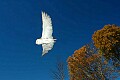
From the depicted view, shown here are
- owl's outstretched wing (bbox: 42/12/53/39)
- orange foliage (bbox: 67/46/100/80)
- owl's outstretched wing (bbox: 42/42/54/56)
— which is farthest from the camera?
orange foliage (bbox: 67/46/100/80)

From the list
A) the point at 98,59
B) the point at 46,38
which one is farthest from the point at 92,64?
the point at 46,38

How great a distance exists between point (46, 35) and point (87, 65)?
17876mm

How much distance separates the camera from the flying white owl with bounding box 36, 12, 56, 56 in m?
23.0

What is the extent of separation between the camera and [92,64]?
40.9 metres

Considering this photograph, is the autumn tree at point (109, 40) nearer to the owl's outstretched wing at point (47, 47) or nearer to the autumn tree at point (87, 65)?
the autumn tree at point (87, 65)

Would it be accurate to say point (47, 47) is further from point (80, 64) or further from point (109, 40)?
point (80, 64)

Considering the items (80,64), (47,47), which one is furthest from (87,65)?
(47,47)

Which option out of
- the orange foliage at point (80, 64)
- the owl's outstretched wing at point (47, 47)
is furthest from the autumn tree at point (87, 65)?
the owl's outstretched wing at point (47, 47)

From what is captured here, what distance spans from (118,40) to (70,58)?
8.31 m

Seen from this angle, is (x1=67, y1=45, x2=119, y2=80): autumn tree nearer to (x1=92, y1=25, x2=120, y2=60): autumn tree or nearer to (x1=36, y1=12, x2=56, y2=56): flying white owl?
(x1=92, y1=25, x2=120, y2=60): autumn tree

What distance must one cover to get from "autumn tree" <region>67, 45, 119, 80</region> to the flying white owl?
15.9 m

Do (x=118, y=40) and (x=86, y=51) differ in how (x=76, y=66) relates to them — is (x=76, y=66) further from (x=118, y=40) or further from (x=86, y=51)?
(x=118, y=40)

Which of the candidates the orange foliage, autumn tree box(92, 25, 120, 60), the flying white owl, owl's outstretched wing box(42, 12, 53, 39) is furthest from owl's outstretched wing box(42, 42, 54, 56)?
the orange foliage

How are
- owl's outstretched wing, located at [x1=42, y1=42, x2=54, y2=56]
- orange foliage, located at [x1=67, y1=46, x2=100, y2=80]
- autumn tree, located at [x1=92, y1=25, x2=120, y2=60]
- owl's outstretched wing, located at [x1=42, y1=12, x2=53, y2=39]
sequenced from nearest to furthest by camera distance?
owl's outstretched wing, located at [x1=42, y1=12, x2=53, y2=39]
owl's outstretched wing, located at [x1=42, y1=42, x2=54, y2=56]
autumn tree, located at [x1=92, y1=25, x2=120, y2=60]
orange foliage, located at [x1=67, y1=46, x2=100, y2=80]
